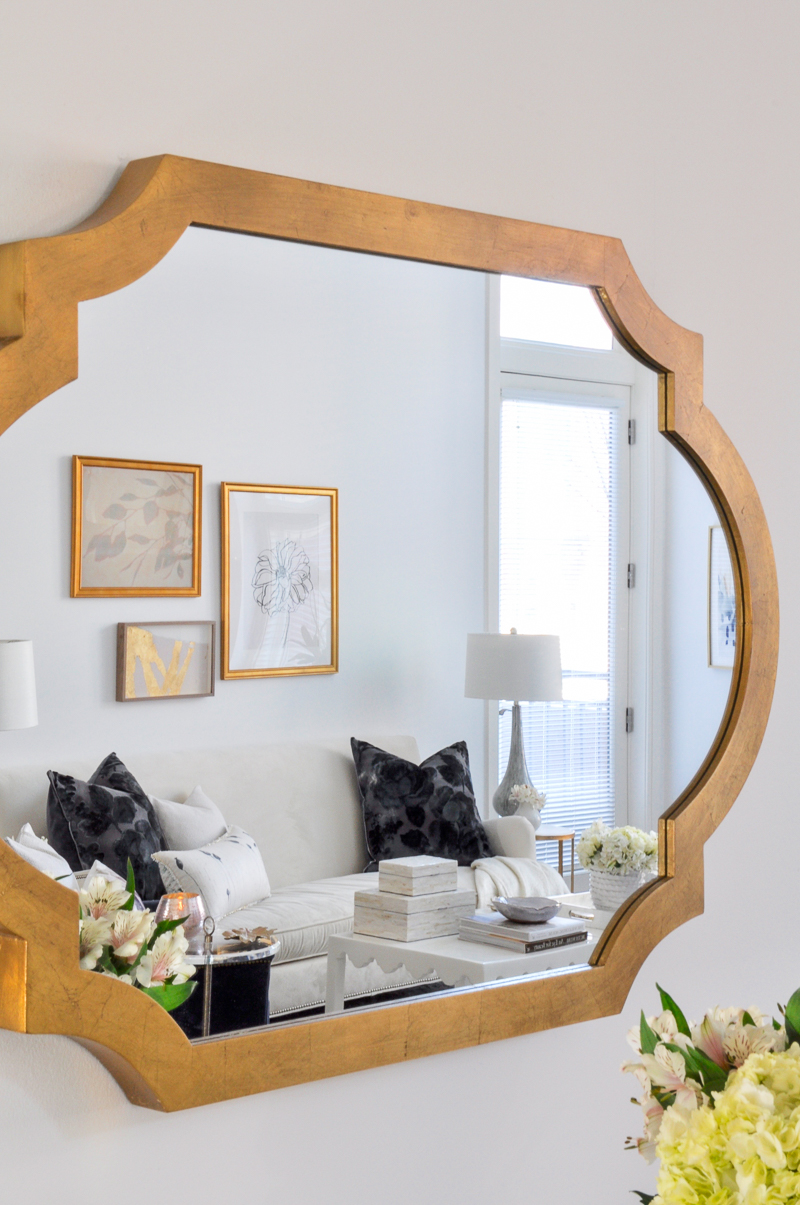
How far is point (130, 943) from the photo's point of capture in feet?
4.28

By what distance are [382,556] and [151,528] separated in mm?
305

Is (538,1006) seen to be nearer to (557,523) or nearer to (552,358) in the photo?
(557,523)

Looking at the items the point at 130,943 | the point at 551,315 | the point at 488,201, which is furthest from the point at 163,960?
the point at 488,201

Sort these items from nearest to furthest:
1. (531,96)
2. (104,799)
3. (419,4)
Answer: (104,799), (419,4), (531,96)

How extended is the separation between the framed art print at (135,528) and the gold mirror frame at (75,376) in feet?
0.36

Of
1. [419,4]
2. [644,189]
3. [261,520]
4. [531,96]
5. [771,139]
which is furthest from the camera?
[771,139]

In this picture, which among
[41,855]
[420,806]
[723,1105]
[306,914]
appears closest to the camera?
[723,1105]

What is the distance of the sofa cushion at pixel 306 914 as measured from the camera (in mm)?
1387

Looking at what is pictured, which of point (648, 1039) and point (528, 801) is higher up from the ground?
point (528, 801)

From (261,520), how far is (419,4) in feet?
2.44

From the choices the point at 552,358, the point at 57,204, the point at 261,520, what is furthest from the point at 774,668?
the point at 57,204

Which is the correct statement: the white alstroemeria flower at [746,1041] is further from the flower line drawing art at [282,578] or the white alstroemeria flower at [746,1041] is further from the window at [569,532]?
the flower line drawing art at [282,578]

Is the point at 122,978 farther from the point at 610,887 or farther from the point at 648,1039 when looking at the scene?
the point at 610,887

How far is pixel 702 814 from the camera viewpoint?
1.82 metres
